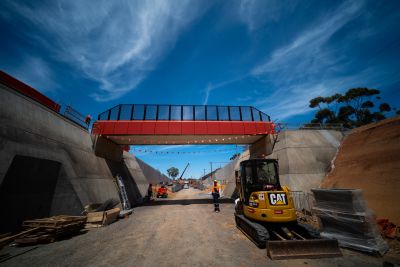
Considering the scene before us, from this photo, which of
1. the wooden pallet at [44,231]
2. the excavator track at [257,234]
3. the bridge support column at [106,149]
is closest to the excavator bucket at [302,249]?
the excavator track at [257,234]

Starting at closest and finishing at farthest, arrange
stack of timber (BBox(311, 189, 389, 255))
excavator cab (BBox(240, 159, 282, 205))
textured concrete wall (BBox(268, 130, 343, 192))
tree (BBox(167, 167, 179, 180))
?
stack of timber (BBox(311, 189, 389, 255)) < excavator cab (BBox(240, 159, 282, 205)) < textured concrete wall (BBox(268, 130, 343, 192)) < tree (BBox(167, 167, 179, 180))

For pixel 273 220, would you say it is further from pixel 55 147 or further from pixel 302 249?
pixel 55 147

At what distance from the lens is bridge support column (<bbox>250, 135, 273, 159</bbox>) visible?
19331 mm

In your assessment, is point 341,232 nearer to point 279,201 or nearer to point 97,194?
point 279,201

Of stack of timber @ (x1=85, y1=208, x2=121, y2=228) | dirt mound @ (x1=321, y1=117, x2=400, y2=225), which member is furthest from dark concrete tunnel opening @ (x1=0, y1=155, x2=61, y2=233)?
dirt mound @ (x1=321, y1=117, x2=400, y2=225)

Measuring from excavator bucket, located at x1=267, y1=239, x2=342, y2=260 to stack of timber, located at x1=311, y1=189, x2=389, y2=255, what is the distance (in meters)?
0.92

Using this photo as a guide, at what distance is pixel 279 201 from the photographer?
6.91 metres

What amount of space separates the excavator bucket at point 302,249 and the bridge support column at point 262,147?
40.4 feet

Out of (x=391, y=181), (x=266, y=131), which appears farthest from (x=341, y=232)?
(x=266, y=131)

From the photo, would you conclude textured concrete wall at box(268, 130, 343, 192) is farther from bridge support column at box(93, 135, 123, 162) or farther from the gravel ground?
bridge support column at box(93, 135, 123, 162)

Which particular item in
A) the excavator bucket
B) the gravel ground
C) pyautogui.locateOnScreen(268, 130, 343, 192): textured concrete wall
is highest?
pyautogui.locateOnScreen(268, 130, 343, 192): textured concrete wall

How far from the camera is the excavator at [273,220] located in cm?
554

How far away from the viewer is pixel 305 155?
58.7ft

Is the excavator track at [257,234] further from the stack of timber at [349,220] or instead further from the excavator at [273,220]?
the stack of timber at [349,220]
